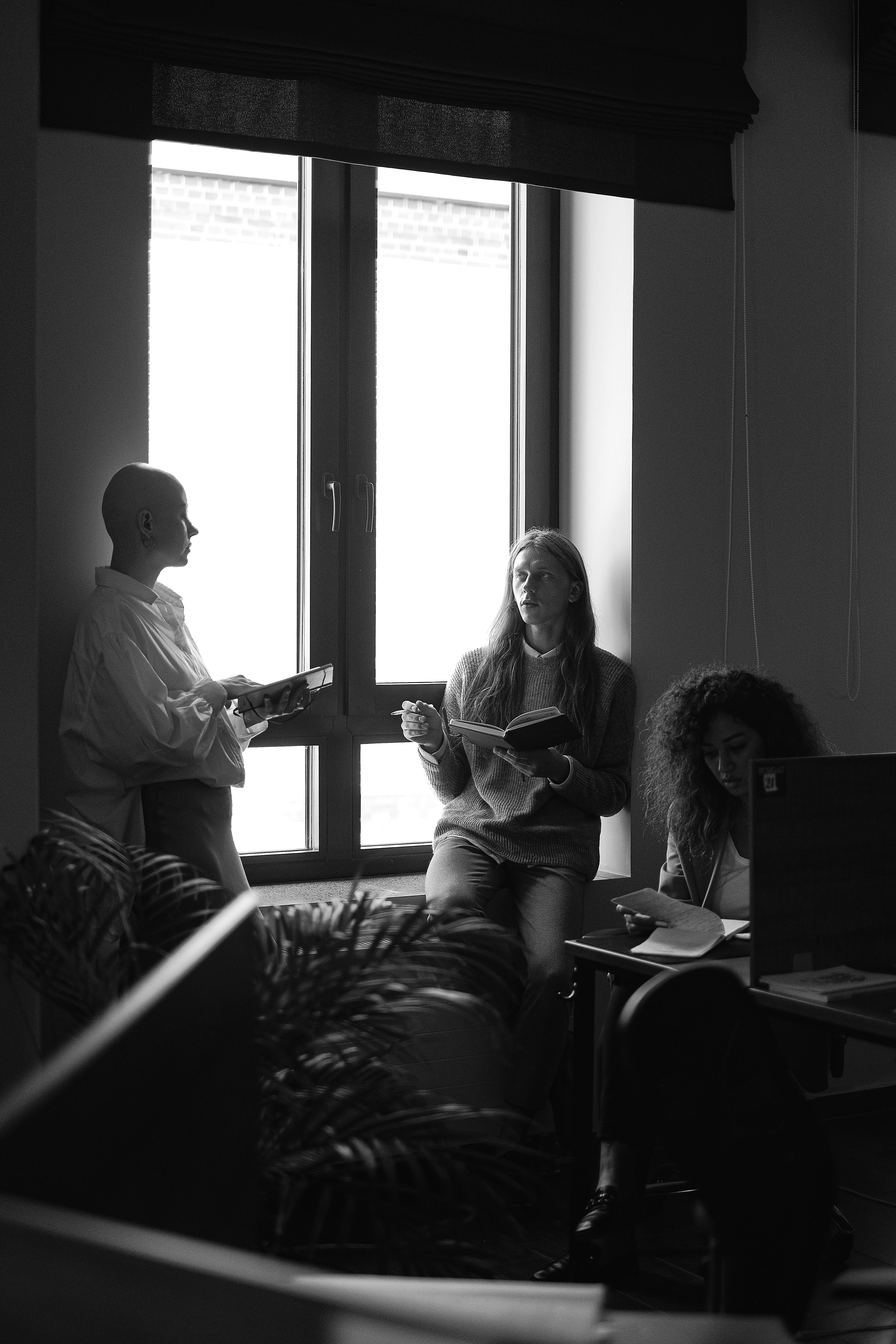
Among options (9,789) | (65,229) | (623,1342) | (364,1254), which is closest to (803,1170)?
(623,1342)

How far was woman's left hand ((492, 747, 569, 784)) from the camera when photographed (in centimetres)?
333

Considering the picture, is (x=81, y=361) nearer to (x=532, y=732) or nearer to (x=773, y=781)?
(x=532, y=732)

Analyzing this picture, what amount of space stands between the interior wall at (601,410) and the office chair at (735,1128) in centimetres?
212

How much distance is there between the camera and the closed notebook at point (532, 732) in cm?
317

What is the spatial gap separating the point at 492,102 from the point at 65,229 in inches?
46.8

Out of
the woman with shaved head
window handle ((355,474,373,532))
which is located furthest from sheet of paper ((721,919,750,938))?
window handle ((355,474,373,532))

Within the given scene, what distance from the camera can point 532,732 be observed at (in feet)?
10.5

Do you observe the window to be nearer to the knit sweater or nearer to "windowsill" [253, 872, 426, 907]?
"windowsill" [253, 872, 426, 907]

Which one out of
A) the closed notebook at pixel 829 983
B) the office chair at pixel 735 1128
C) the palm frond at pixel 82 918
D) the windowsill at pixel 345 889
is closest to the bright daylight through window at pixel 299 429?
the windowsill at pixel 345 889

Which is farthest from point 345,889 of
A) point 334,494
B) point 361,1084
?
point 361,1084

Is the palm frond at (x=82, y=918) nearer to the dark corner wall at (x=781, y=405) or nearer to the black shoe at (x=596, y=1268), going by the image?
the black shoe at (x=596, y=1268)

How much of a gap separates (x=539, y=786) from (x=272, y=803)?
0.77 m

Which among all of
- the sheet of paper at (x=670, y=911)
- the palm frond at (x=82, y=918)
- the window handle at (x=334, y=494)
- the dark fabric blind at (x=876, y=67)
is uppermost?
the dark fabric blind at (x=876, y=67)

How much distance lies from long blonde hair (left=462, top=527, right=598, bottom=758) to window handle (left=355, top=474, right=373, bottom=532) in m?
0.42
